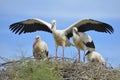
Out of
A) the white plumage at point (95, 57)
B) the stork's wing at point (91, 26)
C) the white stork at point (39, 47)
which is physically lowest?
the white plumage at point (95, 57)

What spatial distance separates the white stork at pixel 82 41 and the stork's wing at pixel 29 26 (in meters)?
1.54

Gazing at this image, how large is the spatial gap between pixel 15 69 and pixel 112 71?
2.36 meters

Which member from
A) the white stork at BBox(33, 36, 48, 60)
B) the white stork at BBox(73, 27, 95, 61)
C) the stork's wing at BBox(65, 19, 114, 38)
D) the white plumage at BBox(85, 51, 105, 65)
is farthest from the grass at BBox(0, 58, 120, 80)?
A: the stork's wing at BBox(65, 19, 114, 38)

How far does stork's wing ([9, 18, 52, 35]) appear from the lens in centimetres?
1802

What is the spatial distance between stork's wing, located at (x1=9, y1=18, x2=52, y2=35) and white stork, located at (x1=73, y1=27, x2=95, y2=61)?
1538mm

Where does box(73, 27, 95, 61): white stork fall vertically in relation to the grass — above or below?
above

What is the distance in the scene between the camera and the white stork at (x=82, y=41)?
16453 mm

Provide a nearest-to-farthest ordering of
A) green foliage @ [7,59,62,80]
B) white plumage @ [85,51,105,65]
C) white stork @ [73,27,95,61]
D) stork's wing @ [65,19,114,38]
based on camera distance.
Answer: green foliage @ [7,59,62,80] → white plumage @ [85,51,105,65] → white stork @ [73,27,95,61] → stork's wing @ [65,19,114,38]

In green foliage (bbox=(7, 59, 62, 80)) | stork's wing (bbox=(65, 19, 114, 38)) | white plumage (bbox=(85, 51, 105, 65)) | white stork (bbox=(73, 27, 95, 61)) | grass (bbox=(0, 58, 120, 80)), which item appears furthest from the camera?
stork's wing (bbox=(65, 19, 114, 38))

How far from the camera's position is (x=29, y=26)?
18203mm

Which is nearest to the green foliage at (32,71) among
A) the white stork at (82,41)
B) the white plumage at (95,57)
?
the white plumage at (95,57)

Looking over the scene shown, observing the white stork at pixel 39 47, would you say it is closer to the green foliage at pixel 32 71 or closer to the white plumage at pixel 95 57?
the white plumage at pixel 95 57

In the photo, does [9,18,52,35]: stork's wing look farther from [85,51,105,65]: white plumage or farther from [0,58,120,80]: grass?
[0,58,120,80]: grass

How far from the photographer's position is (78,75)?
12109mm
